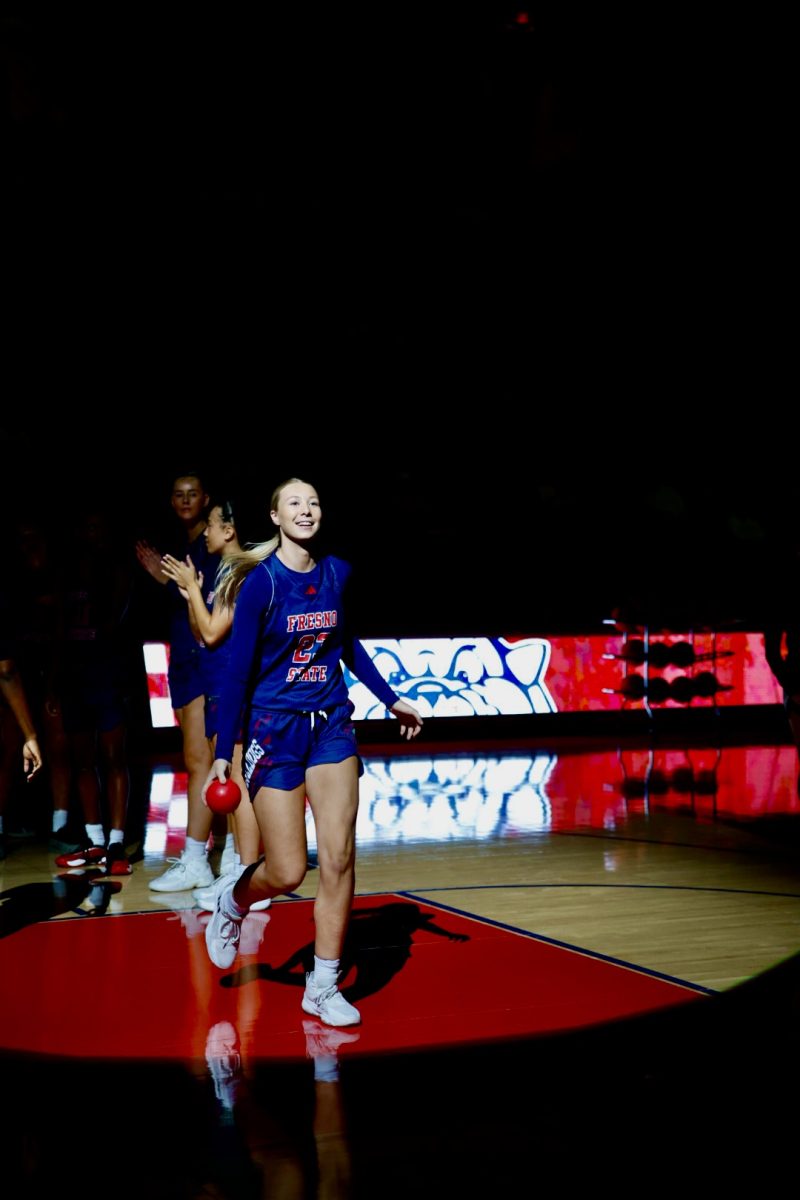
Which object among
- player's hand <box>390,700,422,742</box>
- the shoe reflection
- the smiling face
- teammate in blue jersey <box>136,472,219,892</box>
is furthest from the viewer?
teammate in blue jersey <box>136,472,219,892</box>

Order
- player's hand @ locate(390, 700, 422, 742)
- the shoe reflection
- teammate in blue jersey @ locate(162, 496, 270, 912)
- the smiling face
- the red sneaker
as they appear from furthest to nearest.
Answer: the red sneaker, teammate in blue jersey @ locate(162, 496, 270, 912), player's hand @ locate(390, 700, 422, 742), the smiling face, the shoe reflection

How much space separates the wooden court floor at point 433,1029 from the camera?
3.04m

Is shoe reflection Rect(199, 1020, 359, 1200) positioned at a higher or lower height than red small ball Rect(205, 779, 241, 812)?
lower

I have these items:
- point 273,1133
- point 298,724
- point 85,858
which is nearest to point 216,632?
point 298,724

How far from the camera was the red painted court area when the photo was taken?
4.07m

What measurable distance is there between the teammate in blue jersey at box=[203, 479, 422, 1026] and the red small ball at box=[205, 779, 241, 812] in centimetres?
7

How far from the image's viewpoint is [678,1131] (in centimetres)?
315

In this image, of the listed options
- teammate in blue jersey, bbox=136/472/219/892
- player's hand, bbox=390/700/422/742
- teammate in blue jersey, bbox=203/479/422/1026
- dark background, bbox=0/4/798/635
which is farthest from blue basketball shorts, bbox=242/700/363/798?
dark background, bbox=0/4/798/635

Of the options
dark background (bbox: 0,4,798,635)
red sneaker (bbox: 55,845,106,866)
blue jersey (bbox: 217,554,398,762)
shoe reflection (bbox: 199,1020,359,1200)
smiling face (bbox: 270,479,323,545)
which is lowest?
red sneaker (bbox: 55,845,106,866)

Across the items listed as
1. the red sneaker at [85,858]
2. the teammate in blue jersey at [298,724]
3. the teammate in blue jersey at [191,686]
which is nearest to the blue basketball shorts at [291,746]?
the teammate in blue jersey at [298,724]

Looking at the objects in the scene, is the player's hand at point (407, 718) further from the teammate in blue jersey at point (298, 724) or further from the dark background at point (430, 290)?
the dark background at point (430, 290)

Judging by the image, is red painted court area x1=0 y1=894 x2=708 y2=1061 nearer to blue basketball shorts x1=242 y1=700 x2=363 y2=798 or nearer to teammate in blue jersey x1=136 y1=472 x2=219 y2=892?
teammate in blue jersey x1=136 y1=472 x2=219 y2=892

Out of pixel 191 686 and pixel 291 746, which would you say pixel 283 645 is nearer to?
pixel 291 746

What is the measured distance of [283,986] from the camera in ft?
15.4
